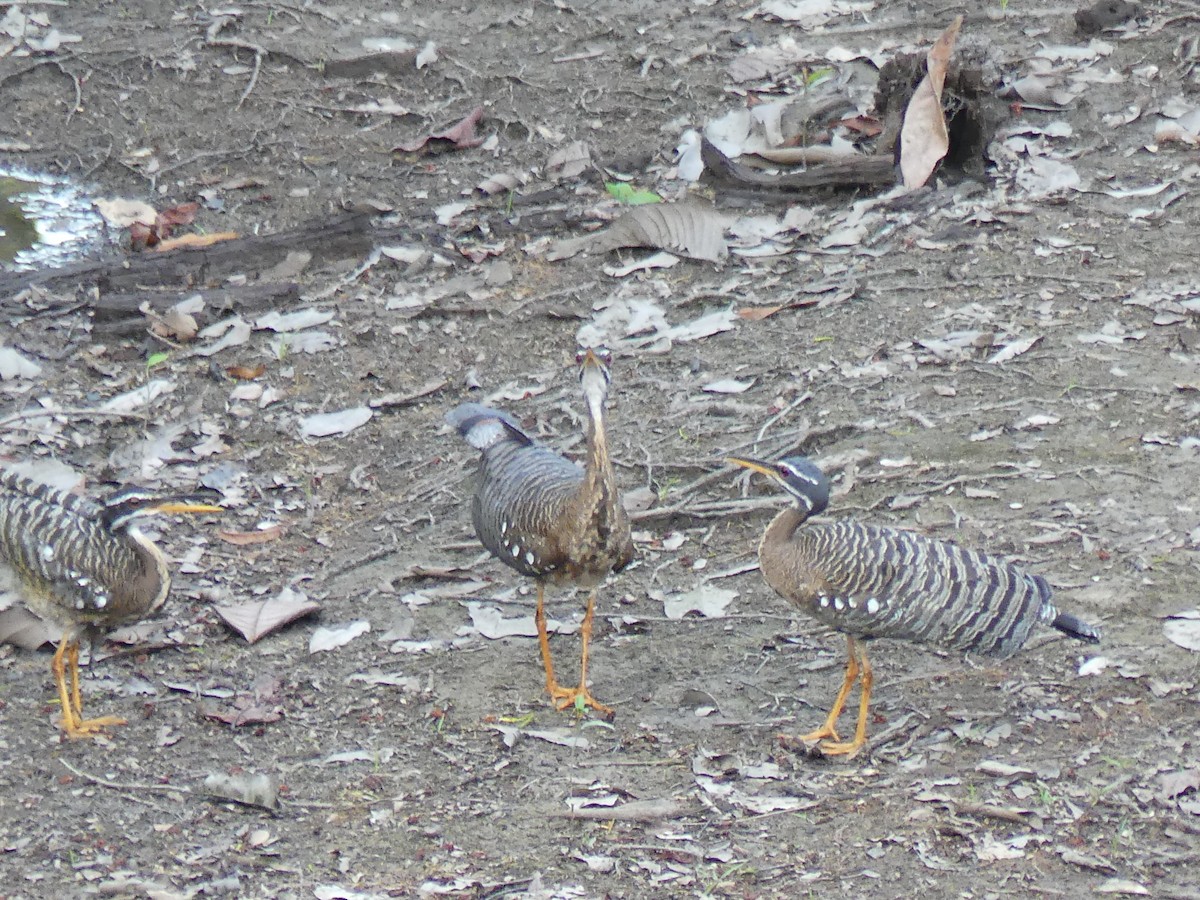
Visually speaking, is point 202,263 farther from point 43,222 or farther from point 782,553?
point 782,553

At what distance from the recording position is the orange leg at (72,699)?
19.2ft

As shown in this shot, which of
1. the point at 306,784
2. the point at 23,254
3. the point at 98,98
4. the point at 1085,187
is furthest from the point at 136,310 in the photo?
the point at 1085,187

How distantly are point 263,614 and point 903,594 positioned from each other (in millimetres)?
2687

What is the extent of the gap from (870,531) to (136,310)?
490 cm

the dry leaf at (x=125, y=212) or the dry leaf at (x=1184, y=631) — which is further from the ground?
the dry leaf at (x=125, y=212)

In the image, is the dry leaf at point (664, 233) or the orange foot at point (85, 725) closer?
the orange foot at point (85, 725)

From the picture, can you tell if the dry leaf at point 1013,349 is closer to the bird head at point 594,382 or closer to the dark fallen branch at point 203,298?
the bird head at point 594,382

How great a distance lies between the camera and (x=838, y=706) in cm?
577

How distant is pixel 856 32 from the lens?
38.7 ft

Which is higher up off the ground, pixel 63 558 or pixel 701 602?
pixel 63 558

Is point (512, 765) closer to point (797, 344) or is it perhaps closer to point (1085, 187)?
point (797, 344)

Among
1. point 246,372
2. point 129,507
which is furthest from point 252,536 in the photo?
point 246,372

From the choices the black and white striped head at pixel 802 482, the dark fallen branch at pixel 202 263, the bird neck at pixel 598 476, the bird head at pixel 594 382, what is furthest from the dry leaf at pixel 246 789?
the dark fallen branch at pixel 202 263

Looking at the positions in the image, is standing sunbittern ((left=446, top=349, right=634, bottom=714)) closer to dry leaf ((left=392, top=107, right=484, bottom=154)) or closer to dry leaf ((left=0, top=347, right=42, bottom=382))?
dry leaf ((left=0, top=347, right=42, bottom=382))
